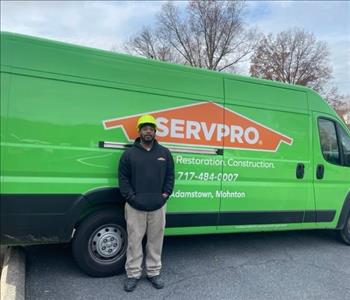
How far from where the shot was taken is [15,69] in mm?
3998

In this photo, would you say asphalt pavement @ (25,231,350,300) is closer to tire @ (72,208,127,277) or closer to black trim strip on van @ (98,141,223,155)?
tire @ (72,208,127,277)

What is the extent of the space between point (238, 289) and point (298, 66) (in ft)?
142

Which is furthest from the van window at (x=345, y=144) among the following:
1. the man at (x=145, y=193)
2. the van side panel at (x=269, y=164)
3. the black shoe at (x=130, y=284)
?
the black shoe at (x=130, y=284)

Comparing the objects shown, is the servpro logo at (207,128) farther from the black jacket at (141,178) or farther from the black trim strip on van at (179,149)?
the black jacket at (141,178)

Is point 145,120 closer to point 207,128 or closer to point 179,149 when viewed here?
point 179,149

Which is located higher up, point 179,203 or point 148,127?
point 148,127

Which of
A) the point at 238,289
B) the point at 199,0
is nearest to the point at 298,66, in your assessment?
the point at 199,0

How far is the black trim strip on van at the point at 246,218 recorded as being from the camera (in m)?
5.03

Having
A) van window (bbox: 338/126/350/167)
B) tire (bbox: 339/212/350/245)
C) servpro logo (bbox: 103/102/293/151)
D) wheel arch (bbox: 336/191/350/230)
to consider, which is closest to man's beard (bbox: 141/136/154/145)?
servpro logo (bbox: 103/102/293/151)

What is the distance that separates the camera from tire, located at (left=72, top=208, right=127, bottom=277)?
14.7ft

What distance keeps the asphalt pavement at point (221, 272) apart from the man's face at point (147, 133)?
1671 millimetres

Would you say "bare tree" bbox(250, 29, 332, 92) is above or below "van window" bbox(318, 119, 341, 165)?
above

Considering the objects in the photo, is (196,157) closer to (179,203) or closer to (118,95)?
(179,203)

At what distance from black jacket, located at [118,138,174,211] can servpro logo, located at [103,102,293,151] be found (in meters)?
0.42
